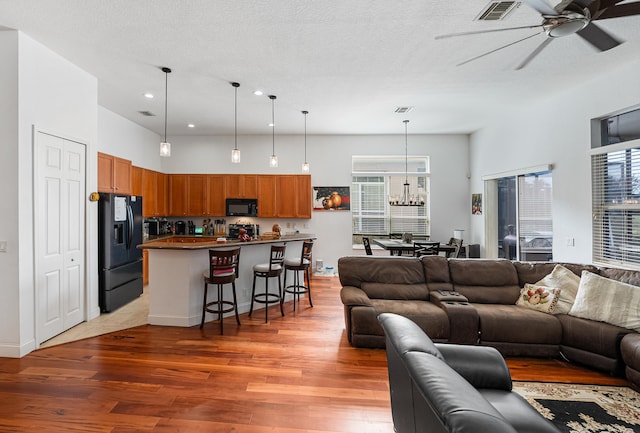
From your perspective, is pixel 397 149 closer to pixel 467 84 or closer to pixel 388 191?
pixel 388 191

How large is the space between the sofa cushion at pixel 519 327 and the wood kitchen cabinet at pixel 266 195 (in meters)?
4.91

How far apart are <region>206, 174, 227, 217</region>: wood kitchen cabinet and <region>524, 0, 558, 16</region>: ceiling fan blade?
6219 mm

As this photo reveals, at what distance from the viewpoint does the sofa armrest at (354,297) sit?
329 centimetres

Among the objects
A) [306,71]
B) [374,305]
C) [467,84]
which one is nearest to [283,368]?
[374,305]

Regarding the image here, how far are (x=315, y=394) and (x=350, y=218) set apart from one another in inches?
193

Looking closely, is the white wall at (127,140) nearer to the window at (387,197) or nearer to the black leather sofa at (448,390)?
the window at (387,197)

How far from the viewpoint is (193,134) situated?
6984mm

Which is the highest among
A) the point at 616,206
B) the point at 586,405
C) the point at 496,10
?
the point at 496,10

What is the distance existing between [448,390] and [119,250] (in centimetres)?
492

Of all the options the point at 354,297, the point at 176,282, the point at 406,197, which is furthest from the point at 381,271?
the point at 406,197

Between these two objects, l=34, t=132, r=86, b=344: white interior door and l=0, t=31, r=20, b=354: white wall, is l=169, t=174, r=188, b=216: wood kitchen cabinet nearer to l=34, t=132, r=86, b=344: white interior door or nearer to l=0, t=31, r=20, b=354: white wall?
l=34, t=132, r=86, b=344: white interior door

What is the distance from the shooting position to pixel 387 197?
720 centimetres

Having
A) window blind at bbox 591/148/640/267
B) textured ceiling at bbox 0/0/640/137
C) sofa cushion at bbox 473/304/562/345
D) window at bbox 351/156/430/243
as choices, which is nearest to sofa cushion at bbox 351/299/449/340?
sofa cushion at bbox 473/304/562/345

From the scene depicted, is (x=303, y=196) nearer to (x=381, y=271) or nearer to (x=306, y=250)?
(x=306, y=250)
